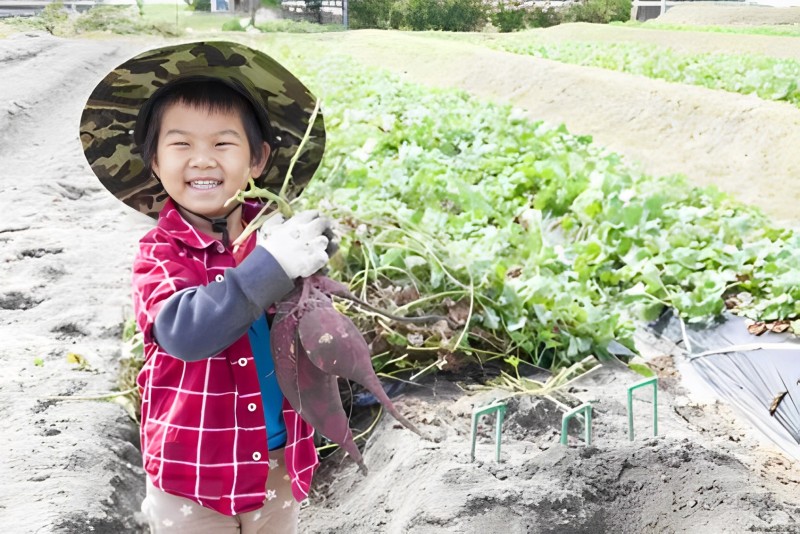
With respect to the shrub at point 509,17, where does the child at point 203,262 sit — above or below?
below

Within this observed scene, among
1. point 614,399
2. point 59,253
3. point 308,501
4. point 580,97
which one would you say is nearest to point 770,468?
point 614,399

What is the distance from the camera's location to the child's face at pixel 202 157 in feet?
4.54

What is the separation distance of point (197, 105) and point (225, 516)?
669mm

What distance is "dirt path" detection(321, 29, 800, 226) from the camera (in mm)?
5582

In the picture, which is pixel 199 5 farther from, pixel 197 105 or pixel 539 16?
pixel 539 16

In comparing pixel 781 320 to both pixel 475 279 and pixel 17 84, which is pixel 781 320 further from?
pixel 17 84

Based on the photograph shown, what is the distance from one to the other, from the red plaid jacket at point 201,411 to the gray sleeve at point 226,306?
119mm

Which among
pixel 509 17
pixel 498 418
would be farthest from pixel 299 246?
pixel 509 17

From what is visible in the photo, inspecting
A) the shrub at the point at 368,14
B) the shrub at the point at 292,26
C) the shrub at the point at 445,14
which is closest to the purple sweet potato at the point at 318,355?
the shrub at the point at 292,26

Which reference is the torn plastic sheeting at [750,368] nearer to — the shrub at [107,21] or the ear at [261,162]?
the ear at [261,162]

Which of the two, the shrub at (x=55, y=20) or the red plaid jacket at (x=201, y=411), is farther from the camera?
the shrub at (x=55, y=20)

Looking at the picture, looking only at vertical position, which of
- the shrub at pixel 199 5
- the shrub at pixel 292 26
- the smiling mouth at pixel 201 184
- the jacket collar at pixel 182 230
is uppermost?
the shrub at pixel 199 5

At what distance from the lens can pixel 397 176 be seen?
361 centimetres

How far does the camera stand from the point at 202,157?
4.54 feet
